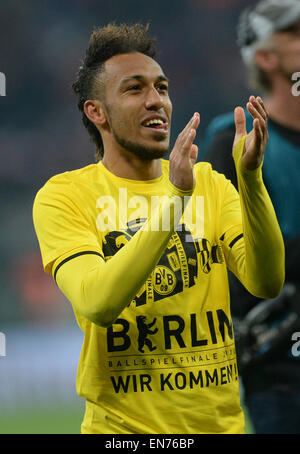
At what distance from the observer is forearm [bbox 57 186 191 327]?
136cm

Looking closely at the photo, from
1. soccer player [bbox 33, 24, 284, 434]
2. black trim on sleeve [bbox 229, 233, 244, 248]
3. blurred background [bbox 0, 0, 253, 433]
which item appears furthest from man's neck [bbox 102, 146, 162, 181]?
blurred background [bbox 0, 0, 253, 433]

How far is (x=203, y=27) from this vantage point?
10.5 feet

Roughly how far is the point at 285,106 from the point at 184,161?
55.7 inches

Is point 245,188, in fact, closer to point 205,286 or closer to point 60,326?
point 205,286

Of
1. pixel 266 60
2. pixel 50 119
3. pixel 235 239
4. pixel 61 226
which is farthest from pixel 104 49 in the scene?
pixel 50 119

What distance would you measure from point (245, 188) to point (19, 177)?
3039 mm

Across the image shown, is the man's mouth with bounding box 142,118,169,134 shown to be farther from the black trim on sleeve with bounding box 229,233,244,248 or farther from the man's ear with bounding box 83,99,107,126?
the black trim on sleeve with bounding box 229,233,244,248

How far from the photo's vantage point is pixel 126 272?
1357 millimetres

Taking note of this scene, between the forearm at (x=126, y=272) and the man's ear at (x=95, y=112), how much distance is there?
59 cm

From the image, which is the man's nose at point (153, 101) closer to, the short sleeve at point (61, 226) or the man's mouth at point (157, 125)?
the man's mouth at point (157, 125)

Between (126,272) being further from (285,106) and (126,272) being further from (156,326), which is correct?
(285,106)

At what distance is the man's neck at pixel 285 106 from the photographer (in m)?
2.62

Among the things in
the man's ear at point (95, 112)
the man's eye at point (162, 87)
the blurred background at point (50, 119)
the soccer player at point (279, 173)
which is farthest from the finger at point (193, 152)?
the blurred background at point (50, 119)
